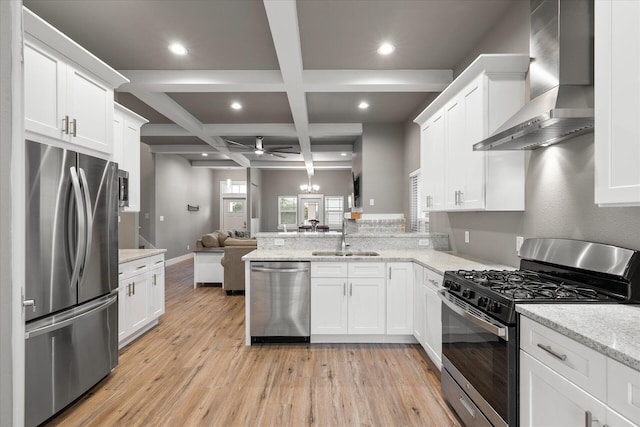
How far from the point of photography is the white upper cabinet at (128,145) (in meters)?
3.40

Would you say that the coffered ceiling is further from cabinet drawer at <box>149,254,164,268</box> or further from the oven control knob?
the oven control knob

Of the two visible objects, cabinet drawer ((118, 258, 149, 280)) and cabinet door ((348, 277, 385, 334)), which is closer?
cabinet drawer ((118, 258, 149, 280))

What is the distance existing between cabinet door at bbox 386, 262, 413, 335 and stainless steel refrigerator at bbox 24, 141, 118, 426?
2488 mm

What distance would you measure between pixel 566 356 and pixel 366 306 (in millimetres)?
2178

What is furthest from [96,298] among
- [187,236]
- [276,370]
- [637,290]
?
[187,236]

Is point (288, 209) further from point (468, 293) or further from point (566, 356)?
point (566, 356)

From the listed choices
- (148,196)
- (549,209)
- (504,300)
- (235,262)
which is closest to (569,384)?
(504,300)

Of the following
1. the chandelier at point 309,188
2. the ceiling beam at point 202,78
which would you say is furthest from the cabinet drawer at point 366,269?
the chandelier at point 309,188

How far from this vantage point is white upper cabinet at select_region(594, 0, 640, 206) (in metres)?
1.23

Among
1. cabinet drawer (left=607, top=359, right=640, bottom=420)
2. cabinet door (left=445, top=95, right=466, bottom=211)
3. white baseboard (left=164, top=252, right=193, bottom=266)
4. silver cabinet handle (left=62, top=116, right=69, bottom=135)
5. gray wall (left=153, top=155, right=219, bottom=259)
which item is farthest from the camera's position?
white baseboard (left=164, top=252, right=193, bottom=266)

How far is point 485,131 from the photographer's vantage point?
7.82 feet

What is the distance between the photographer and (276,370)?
9.18 ft

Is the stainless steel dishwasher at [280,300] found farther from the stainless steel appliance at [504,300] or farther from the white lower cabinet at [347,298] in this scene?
the stainless steel appliance at [504,300]

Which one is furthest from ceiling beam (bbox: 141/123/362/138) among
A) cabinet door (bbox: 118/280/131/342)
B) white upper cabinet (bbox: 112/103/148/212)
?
cabinet door (bbox: 118/280/131/342)
